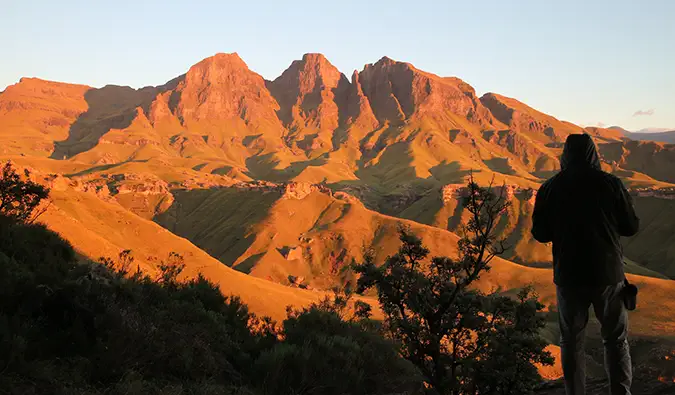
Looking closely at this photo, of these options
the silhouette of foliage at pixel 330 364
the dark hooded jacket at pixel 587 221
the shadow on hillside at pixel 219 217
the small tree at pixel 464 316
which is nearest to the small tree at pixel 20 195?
the silhouette of foliage at pixel 330 364

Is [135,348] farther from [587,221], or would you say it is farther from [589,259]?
[587,221]

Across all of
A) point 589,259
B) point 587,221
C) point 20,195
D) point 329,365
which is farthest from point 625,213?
point 20,195

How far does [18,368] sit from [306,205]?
118119mm

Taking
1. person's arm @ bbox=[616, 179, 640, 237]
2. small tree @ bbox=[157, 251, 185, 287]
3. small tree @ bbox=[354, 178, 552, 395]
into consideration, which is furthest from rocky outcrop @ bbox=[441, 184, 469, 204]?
person's arm @ bbox=[616, 179, 640, 237]

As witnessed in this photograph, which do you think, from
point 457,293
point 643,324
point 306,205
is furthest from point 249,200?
point 457,293

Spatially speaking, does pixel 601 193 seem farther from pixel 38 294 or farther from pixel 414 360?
pixel 38 294

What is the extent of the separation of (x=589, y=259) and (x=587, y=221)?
0.40 m

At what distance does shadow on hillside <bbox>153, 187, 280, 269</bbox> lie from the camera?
4237 inches

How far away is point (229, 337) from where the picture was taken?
30.3 ft

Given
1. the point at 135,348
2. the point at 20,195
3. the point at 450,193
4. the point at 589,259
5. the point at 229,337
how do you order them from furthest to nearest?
the point at 450,193
the point at 20,195
the point at 229,337
the point at 135,348
the point at 589,259

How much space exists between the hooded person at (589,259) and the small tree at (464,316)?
3135mm

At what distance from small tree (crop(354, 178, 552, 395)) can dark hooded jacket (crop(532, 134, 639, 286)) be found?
3.05 metres

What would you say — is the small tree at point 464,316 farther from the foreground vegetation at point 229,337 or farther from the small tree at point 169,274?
the small tree at point 169,274

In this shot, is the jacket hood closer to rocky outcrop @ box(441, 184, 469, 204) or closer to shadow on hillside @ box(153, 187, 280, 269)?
shadow on hillside @ box(153, 187, 280, 269)
